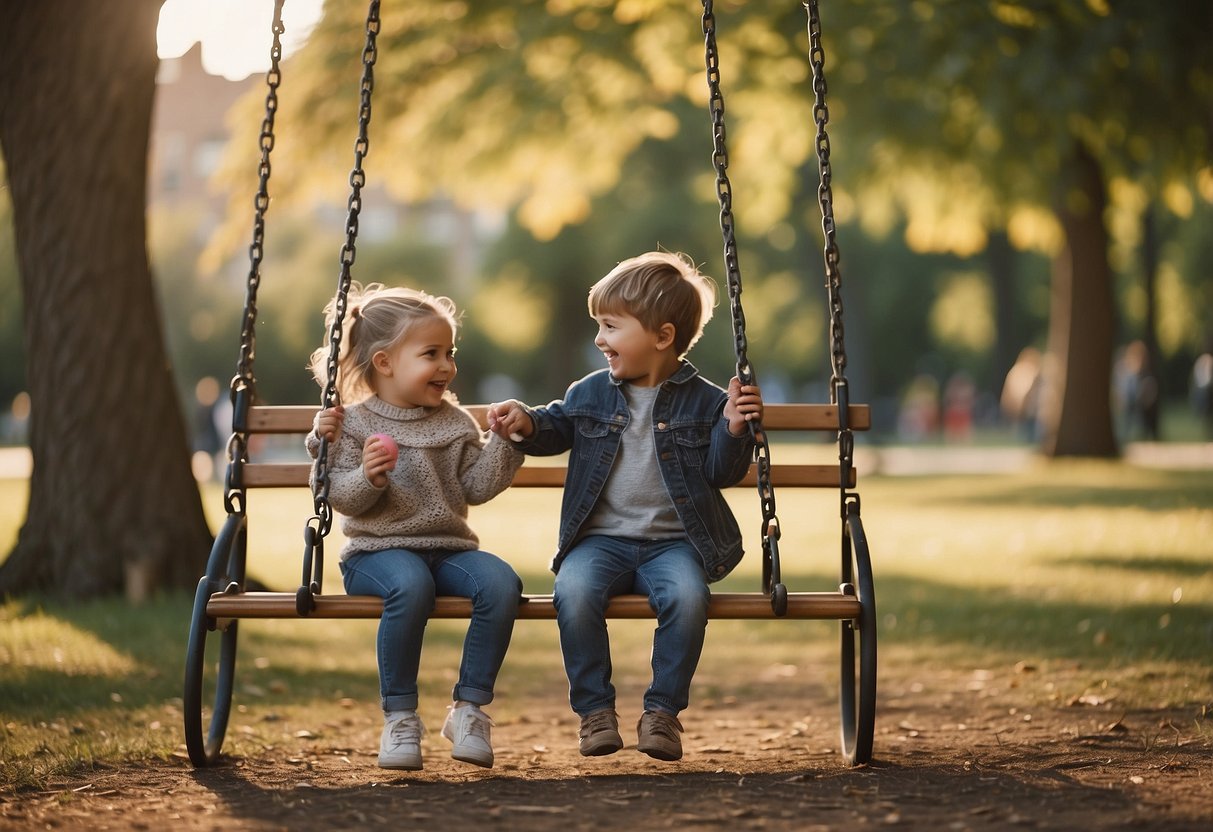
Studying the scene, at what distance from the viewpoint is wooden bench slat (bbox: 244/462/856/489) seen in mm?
5082

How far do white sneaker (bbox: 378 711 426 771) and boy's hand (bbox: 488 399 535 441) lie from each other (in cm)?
85

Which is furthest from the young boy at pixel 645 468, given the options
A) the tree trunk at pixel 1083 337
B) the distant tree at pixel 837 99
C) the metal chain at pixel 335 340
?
the tree trunk at pixel 1083 337

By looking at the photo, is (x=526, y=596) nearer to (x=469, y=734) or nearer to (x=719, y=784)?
(x=469, y=734)

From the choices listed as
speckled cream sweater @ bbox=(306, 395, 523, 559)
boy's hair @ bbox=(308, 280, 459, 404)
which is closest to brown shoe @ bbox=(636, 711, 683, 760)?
speckled cream sweater @ bbox=(306, 395, 523, 559)

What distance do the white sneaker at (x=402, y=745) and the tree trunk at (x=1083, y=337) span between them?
1494cm

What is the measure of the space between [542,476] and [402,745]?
124 cm

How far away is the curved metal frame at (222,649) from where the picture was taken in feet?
14.5

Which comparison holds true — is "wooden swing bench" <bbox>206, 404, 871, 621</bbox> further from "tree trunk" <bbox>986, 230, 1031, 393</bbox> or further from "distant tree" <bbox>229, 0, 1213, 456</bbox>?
"tree trunk" <bbox>986, 230, 1031, 393</bbox>

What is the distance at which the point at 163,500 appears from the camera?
7.73 m

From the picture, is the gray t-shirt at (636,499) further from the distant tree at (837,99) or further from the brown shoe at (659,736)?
the distant tree at (837,99)

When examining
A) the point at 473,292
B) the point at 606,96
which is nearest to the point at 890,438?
the point at 473,292

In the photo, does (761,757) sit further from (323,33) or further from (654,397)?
(323,33)

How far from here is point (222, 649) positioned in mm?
5105

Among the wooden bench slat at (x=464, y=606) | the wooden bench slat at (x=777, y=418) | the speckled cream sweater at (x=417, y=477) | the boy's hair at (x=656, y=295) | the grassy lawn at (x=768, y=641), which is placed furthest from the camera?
the grassy lawn at (x=768, y=641)
